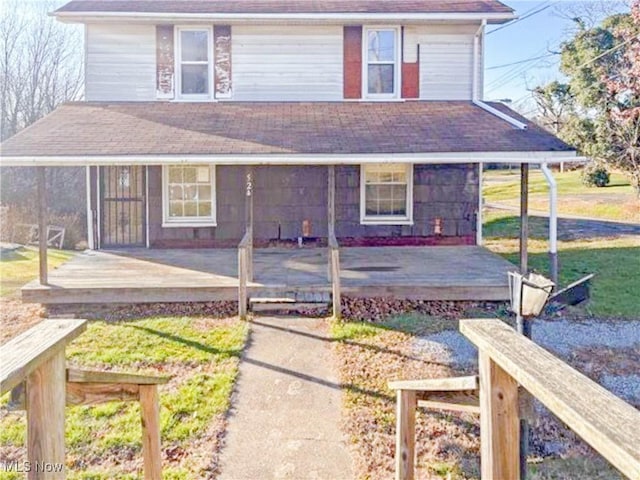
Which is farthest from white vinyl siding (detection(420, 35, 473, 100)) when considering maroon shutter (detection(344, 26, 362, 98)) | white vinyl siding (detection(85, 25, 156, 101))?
white vinyl siding (detection(85, 25, 156, 101))

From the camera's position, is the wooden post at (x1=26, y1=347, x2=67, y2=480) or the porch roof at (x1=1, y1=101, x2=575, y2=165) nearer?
the wooden post at (x1=26, y1=347, x2=67, y2=480)

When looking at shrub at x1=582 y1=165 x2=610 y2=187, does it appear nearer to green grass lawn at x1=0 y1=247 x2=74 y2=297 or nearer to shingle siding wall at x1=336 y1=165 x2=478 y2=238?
shingle siding wall at x1=336 y1=165 x2=478 y2=238

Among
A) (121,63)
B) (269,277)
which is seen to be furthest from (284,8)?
(269,277)

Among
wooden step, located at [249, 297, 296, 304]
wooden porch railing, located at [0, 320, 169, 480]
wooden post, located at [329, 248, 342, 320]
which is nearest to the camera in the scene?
wooden porch railing, located at [0, 320, 169, 480]

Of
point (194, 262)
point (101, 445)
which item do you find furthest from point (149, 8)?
point (101, 445)

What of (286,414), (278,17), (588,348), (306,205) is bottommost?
(286,414)

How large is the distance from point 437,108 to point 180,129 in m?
5.09

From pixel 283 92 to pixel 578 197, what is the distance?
57.7 feet

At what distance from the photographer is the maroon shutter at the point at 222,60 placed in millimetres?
11445

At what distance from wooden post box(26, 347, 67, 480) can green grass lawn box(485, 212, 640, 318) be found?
8114 millimetres

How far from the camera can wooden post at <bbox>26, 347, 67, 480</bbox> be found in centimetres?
174

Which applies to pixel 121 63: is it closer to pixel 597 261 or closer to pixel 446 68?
pixel 446 68

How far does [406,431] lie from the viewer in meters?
3.09

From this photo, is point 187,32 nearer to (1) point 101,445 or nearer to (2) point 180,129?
(2) point 180,129
